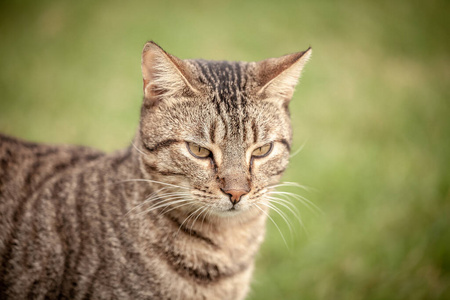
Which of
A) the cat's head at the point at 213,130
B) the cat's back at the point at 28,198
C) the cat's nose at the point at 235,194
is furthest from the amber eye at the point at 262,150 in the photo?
the cat's back at the point at 28,198

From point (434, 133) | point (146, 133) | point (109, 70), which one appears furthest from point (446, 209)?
point (109, 70)

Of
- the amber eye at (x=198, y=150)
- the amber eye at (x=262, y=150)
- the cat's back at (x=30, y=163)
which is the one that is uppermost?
the cat's back at (x=30, y=163)

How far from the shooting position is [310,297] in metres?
2.81

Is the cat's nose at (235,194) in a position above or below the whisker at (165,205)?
below

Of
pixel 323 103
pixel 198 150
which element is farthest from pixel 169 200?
Answer: pixel 323 103

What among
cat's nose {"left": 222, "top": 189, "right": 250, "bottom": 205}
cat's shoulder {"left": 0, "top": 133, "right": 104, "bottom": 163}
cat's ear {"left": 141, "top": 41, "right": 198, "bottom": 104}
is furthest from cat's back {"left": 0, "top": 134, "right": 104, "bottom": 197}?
cat's nose {"left": 222, "top": 189, "right": 250, "bottom": 205}

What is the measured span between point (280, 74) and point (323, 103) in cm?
336

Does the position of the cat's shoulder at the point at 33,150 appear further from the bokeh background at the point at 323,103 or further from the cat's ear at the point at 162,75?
the bokeh background at the point at 323,103

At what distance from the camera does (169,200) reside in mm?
2049

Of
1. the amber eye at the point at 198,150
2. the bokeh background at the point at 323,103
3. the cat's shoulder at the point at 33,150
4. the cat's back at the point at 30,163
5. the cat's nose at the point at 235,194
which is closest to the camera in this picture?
the cat's nose at the point at 235,194

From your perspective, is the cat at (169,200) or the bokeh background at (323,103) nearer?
the cat at (169,200)

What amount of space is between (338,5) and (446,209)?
4.69 metres

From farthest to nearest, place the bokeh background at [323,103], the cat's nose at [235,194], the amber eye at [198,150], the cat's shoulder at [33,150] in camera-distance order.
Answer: the bokeh background at [323,103] → the cat's shoulder at [33,150] → the amber eye at [198,150] → the cat's nose at [235,194]

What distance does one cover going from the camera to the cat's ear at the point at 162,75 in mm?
1886
